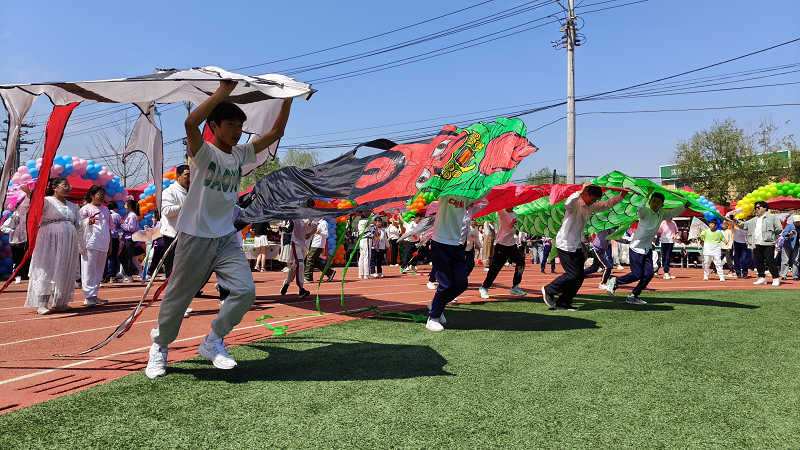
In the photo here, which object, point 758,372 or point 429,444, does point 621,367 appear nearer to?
point 758,372

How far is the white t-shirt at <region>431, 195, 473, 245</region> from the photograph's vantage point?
620cm

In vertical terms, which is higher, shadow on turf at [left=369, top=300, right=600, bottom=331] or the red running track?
shadow on turf at [left=369, top=300, right=600, bottom=331]

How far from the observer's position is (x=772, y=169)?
3006cm

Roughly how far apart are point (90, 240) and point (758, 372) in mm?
9246

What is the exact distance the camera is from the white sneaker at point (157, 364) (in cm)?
398

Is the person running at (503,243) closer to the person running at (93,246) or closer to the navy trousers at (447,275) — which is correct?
the navy trousers at (447,275)

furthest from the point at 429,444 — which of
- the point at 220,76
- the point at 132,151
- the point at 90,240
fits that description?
the point at 90,240

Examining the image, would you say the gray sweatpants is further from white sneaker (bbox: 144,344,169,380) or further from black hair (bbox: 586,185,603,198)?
black hair (bbox: 586,185,603,198)

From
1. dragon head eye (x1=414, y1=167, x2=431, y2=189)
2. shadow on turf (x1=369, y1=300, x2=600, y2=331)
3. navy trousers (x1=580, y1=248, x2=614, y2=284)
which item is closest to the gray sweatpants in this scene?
dragon head eye (x1=414, y1=167, x2=431, y2=189)

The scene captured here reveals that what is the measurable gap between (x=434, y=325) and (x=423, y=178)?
5.88ft

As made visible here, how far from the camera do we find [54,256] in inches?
286

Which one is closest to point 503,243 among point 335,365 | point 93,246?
point 335,365

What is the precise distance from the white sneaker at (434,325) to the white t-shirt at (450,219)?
3.16ft

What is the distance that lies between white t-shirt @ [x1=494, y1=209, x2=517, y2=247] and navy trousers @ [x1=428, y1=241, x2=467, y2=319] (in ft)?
12.0
